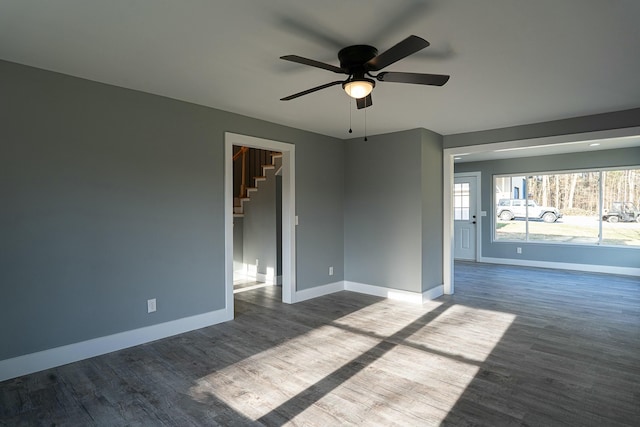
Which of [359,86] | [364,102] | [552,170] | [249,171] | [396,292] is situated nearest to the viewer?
[359,86]

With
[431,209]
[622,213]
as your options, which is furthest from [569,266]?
[431,209]

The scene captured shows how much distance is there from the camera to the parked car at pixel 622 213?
667cm

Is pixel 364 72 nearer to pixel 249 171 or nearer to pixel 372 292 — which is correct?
pixel 372 292

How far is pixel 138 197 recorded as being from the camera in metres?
3.41

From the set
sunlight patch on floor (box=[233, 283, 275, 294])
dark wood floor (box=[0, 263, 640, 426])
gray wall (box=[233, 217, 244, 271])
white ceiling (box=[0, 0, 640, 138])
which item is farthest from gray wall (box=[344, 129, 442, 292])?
gray wall (box=[233, 217, 244, 271])

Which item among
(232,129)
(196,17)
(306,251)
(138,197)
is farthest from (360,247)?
(196,17)

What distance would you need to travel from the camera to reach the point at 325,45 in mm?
2445

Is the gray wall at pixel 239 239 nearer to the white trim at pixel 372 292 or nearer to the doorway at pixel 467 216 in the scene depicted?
the white trim at pixel 372 292

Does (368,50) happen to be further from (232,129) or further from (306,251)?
(306,251)

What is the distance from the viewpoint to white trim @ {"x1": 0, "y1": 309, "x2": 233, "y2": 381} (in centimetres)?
274

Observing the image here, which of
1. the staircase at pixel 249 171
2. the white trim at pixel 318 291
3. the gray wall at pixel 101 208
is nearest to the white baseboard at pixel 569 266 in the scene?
the white trim at pixel 318 291

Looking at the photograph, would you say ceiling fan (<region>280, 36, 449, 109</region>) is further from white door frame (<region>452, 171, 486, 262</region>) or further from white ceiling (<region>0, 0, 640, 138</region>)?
white door frame (<region>452, 171, 486, 262</region>)

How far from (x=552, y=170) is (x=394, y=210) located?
452 centimetres

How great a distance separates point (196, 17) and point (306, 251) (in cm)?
353
